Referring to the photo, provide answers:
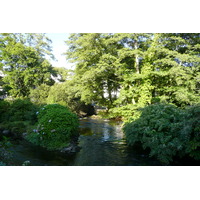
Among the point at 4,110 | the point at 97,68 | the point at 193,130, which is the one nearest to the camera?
the point at 193,130

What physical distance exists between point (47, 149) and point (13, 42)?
61.2 feet

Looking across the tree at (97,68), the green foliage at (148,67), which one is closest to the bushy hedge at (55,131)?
the green foliage at (148,67)

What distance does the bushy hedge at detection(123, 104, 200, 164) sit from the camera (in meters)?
4.78

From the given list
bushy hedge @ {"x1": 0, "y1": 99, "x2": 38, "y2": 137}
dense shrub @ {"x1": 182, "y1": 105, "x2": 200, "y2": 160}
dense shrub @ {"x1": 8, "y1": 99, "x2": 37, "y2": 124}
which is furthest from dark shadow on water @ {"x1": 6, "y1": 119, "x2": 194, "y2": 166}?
dense shrub @ {"x1": 8, "y1": 99, "x2": 37, "y2": 124}

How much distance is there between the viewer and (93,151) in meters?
6.76

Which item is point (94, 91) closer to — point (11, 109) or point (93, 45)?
point (93, 45)

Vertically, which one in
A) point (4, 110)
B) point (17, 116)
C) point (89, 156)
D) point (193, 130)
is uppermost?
point (193, 130)

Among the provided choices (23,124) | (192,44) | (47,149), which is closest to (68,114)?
(47,149)

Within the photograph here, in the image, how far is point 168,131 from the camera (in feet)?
18.6

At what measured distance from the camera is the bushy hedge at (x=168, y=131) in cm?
478

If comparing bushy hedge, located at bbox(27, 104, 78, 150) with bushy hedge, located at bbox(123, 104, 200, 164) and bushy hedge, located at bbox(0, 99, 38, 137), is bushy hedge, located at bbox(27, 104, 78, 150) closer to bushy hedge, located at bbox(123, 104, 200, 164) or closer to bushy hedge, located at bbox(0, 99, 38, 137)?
bushy hedge, located at bbox(0, 99, 38, 137)

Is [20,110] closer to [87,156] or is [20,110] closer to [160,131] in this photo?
[87,156]

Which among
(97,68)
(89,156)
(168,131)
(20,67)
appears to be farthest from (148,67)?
(20,67)

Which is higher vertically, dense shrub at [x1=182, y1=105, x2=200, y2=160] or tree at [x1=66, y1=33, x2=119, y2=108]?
tree at [x1=66, y1=33, x2=119, y2=108]
